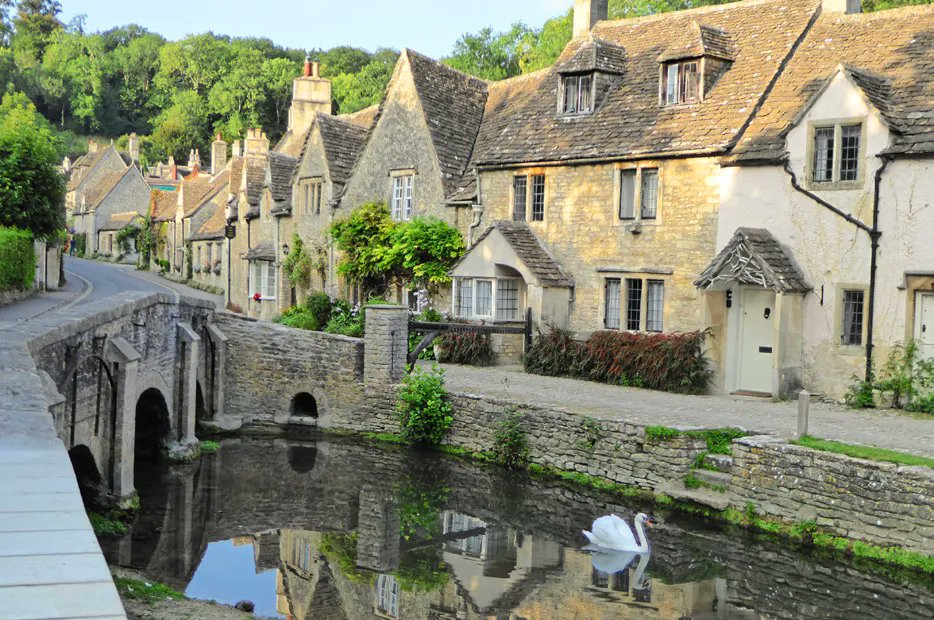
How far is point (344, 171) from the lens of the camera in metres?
34.8

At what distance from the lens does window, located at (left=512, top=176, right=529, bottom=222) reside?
2820cm

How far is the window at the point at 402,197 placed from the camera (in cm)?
3192

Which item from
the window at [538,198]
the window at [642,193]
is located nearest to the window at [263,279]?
the window at [538,198]

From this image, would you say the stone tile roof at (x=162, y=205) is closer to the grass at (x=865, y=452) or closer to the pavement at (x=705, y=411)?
the pavement at (x=705, y=411)

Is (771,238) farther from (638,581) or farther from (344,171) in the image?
(344,171)

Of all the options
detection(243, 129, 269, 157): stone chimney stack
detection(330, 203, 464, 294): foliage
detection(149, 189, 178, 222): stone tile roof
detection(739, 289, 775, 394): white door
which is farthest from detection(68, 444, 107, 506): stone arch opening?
detection(149, 189, 178, 222): stone tile roof

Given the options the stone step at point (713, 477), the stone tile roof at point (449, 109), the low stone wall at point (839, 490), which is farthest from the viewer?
the stone tile roof at point (449, 109)

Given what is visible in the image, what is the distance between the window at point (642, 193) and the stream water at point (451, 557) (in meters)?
8.27


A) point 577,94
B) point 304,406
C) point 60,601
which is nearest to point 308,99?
point 577,94

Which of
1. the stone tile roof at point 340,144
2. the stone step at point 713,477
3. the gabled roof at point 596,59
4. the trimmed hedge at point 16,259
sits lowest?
the stone step at point 713,477

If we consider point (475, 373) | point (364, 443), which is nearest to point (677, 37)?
point (475, 373)

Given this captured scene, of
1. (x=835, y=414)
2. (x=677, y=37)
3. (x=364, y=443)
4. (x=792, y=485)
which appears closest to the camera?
(x=792, y=485)

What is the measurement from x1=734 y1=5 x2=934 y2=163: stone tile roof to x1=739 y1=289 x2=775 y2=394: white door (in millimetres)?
3143

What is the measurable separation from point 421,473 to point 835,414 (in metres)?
8.38
